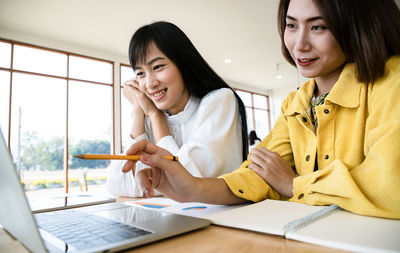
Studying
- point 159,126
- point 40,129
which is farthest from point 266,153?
point 40,129

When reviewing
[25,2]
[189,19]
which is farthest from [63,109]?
[189,19]

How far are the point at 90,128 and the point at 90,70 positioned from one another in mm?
1245

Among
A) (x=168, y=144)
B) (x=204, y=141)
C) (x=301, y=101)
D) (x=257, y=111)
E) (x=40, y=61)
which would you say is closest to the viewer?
(x=301, y=101)

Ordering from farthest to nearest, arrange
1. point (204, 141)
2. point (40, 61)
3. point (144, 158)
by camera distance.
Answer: point (40, 61), point (204, 141), point (144, 158)

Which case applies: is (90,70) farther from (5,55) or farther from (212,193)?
(212,193)

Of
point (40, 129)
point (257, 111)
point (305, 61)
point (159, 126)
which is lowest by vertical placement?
point (159, 126)

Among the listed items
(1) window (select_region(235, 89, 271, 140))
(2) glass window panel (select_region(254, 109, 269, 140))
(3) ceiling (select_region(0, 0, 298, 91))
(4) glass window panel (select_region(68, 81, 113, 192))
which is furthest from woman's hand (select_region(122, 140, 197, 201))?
(2) glass window panel (select_region(254, 109, 269, 140))

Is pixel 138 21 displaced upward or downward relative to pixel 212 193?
upward

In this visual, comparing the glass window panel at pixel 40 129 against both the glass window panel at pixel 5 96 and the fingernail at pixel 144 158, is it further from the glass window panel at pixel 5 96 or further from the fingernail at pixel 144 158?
the fingernail at pixel 144 158

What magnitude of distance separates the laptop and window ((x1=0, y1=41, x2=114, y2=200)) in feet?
15.2

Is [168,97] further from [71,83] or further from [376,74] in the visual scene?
[71,83]

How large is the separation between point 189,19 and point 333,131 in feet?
14.7

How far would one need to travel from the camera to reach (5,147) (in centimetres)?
32

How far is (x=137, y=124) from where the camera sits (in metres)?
1.48
